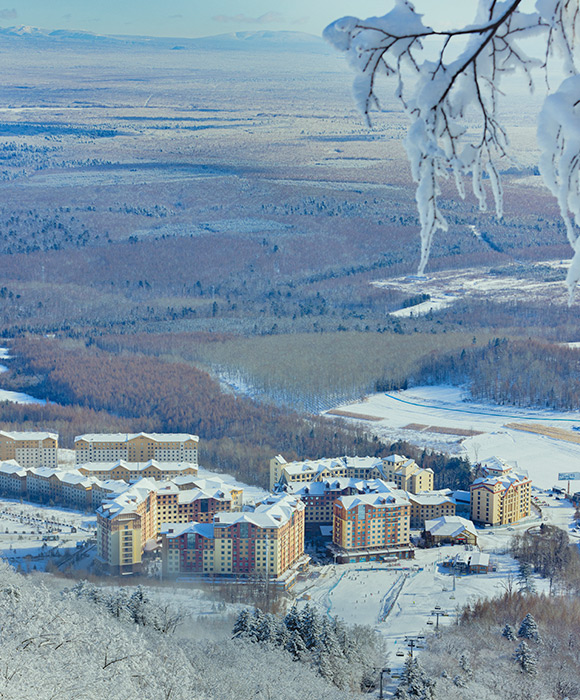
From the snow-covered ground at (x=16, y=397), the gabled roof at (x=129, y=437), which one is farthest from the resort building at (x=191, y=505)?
the snow-covered ground at (x=16, y=397)

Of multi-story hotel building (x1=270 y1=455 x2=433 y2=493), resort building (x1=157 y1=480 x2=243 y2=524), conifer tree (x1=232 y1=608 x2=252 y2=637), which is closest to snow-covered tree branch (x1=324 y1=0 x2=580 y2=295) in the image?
conifer tree (x1=232 y1=608 x2=252 y2=637)

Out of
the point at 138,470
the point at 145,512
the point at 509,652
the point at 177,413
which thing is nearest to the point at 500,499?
the point at 145,512

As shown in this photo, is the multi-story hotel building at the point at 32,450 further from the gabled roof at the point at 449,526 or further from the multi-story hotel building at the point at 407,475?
the gabled roof at the point at 449,526

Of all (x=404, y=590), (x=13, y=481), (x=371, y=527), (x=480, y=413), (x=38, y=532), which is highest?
(x=371, y=527)

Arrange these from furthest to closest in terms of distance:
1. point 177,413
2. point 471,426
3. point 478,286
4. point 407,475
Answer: point 478,286, point 177,413, point 471,426, point 407,475

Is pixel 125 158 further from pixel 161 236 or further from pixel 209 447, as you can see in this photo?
pixel 209 447

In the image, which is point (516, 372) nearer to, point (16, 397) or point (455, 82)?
point (16, 397)

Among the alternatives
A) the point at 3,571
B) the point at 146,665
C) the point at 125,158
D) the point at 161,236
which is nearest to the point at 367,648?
the point at 146,665
